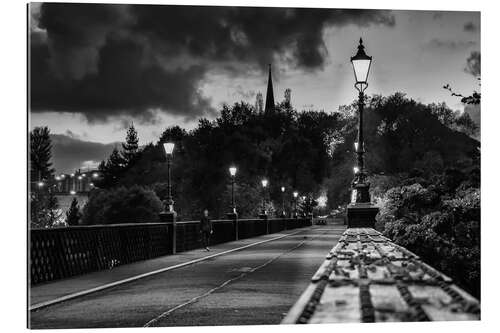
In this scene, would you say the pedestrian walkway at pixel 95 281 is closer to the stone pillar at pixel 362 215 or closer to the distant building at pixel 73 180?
the distant building at pixel 73 180

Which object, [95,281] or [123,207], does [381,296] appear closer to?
[95,281]

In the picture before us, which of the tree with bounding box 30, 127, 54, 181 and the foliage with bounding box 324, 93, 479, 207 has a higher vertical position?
the foliage with bounding box 324, 93, 479, 207

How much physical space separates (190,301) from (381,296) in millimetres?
7150

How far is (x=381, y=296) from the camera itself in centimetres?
394

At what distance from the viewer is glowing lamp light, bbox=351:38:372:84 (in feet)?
39.5

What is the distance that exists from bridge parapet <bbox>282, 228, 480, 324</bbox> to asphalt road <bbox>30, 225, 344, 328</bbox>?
4336mm

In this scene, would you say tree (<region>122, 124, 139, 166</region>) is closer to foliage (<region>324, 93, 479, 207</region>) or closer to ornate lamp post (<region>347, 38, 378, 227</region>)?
ornate lamp post (<region>347, 38, 378, 227</region>)

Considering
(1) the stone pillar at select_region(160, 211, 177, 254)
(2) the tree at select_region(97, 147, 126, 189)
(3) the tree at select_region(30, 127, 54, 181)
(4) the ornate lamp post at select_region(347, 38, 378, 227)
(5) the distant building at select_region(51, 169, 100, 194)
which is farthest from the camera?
(2) the tree at select_region(97, 147, 126, 189)

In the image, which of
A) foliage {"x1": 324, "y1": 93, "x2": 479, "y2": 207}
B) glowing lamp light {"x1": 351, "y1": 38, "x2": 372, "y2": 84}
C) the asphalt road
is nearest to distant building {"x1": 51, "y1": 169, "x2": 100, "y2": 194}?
the asphalt road

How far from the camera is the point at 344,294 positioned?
3984 millimetres

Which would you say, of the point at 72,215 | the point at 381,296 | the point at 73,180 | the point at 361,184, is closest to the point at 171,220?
the point at 361,184

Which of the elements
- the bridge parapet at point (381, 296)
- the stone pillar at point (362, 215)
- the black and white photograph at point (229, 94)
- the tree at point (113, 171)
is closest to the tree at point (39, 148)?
the black and white photograph at point (229, 94)

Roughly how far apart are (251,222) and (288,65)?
89.2ft
